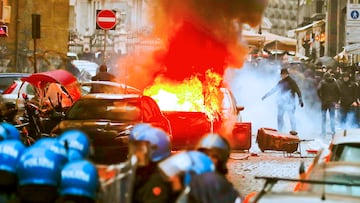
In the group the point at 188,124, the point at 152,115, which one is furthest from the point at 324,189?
the point at 188,124

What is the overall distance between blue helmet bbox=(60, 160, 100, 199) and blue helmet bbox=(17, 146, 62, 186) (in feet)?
0.31

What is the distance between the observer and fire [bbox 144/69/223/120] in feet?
57.7

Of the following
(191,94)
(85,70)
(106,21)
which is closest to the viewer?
(191,94)

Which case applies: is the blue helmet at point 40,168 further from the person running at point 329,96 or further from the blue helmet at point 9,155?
the person running at point 329,96

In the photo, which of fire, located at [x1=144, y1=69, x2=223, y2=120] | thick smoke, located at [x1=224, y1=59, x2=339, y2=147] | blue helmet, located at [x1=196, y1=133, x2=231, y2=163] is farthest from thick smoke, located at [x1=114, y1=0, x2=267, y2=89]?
blue helmet, located at [x1=196, y1=133, x2=231, y2=163]

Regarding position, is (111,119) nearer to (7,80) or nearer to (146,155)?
Answer: (146,155)

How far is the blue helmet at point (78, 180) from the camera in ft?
19.9

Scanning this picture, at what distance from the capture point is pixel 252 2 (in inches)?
865

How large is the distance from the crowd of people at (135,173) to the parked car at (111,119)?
22.8 ft

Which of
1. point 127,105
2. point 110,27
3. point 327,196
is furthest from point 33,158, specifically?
point 110,27

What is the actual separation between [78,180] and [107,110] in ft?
28.7

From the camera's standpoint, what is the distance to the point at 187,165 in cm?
590

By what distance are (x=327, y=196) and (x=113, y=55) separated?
1352 inches

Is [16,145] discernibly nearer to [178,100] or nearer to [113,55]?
[178,100]
